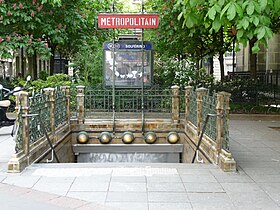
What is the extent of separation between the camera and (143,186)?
20.2ft

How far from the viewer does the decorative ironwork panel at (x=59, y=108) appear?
10.5 meters

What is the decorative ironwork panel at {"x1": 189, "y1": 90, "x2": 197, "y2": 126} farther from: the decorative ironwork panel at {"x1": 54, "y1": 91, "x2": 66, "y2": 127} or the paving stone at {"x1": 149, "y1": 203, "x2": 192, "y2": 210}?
the paving stone at {"x1": 149, "y1": 203, "x2": 192, "y2": 210}

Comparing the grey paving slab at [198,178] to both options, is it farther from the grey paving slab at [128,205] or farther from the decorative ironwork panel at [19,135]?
the decorative ironwork panel at [19,135]

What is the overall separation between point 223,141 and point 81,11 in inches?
435

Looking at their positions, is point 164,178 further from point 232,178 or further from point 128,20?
point 128,20

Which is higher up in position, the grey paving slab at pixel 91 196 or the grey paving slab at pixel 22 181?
the grey paving slab at pixel 22 181

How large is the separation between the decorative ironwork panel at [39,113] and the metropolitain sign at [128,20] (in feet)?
9.74

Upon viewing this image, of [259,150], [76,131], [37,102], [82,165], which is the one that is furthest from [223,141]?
[76,131]

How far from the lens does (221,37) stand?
21516mm

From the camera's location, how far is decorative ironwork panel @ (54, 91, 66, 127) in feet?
34.6

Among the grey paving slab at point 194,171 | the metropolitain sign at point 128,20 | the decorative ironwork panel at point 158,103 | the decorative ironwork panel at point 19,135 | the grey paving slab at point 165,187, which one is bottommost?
the grey paving slab at point 165,187

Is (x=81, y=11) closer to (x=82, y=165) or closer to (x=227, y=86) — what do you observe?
(x=227, y=86)

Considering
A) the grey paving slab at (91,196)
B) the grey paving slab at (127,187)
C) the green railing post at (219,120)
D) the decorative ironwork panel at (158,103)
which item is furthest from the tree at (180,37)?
the grey paving slab at (91,196)

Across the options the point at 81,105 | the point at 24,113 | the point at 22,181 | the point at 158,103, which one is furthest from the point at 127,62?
the point at 22,181
